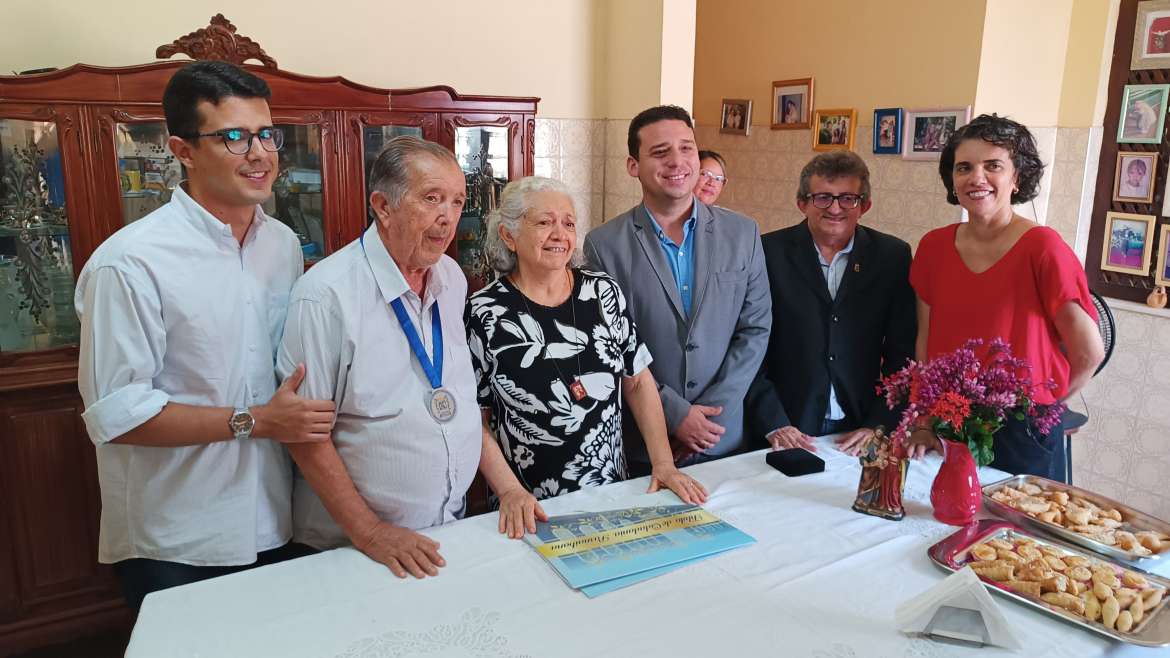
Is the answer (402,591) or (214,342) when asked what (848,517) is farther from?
(214,342)

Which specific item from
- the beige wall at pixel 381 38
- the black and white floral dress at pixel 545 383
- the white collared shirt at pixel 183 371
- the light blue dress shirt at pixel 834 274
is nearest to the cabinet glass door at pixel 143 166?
the beige wall at pixel 381 38

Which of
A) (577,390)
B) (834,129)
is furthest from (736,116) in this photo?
(577,390)

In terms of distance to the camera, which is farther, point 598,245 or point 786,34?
point 786,34

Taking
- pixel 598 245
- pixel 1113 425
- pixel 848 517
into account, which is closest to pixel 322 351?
pixel 598 245

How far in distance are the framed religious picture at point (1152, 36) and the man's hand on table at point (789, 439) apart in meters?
3.03

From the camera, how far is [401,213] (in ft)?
5.86

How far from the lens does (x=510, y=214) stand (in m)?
2.09

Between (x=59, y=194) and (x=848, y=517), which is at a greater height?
(x=59, y=194)

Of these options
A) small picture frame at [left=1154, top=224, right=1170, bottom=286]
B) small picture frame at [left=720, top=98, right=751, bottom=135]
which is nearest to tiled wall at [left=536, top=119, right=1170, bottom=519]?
small picture frame at [left=1154, top=224, right=1170, bottom=286]

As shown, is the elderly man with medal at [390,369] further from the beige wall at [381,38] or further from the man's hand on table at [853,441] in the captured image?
the beige wall at [381,38]

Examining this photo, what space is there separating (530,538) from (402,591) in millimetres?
316

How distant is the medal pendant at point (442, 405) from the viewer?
1811mm

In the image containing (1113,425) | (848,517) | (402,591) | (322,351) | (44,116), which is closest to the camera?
(402,591)

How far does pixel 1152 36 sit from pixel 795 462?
132 inches
